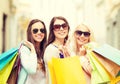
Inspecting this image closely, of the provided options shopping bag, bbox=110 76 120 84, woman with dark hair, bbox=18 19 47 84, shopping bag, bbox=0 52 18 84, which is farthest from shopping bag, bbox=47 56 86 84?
shopping bag, bbox=0 52 18 84

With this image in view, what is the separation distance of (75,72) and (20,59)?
0.67m

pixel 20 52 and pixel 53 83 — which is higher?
pixel 20 52

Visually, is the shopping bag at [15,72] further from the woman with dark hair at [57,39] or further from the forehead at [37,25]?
the forehead at [37,25]

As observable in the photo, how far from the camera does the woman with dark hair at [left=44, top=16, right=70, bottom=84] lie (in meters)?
5.49

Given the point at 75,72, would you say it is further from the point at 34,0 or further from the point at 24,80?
the point at 34,0

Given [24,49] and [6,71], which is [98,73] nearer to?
[24,49]

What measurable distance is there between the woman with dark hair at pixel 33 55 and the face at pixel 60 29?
0.14m

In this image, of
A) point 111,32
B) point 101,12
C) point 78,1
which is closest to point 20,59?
point 111,32

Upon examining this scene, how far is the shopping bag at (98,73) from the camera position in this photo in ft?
17.7

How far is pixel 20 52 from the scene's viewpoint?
552 cm

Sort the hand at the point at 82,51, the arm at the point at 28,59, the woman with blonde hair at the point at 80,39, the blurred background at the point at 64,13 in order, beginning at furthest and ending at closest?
the blurred background at the point at 64,13
the woman with blonde hair at the point at 80,39
the hand at the point at 82,51
the arm at the point at 28,59

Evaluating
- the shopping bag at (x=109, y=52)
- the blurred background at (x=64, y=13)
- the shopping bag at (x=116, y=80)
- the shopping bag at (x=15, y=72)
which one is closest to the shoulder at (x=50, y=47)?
the shopping bag at (x=15, y=72)

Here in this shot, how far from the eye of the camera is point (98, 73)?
5426 mm

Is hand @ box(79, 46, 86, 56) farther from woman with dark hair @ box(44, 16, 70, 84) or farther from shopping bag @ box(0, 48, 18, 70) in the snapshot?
shopping bag @ box(0, 48, 18, 70)
